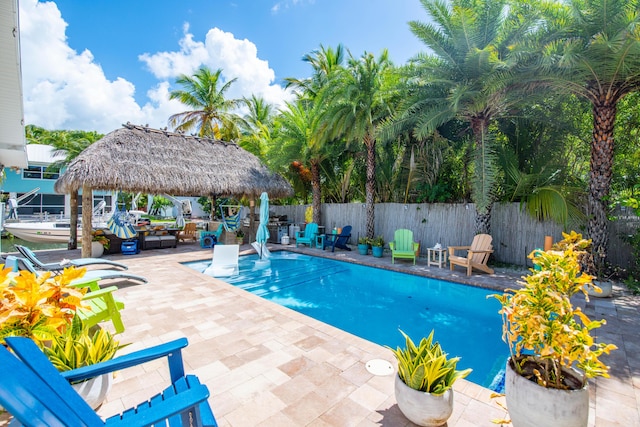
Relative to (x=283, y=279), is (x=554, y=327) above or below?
above

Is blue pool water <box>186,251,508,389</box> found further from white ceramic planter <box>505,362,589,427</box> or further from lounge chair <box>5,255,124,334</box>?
lounge chair <box>5,255,124,334</box>

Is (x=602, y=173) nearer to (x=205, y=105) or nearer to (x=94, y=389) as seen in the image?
(x=94, y=389)

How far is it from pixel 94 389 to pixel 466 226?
10.00m

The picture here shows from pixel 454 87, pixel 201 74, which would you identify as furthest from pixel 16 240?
pixel 454 87

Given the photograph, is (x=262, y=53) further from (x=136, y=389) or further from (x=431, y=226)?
(x=136, y=389)

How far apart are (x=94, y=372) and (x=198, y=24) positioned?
11509mm

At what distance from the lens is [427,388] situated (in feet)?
7.13

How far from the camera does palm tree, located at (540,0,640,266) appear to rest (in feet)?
17.0

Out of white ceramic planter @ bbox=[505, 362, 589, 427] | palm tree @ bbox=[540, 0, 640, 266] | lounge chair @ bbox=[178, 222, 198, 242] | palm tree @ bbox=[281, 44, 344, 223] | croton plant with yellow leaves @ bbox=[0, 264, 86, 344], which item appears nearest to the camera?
A: croton plant with yellow leaves @ bbox=[0, 264, 86, 344]

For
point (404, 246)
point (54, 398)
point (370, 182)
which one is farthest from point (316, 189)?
point (54, 398)

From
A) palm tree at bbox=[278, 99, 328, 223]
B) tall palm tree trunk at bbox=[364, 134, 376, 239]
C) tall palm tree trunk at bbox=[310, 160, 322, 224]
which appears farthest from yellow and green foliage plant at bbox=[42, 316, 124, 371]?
tall palm tree trunk at bbox=[310, 160, 322, 224]

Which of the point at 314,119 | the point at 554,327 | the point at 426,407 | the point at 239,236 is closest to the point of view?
the point at 554,327

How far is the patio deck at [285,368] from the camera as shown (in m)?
2.38

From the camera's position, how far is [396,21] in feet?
27.3
